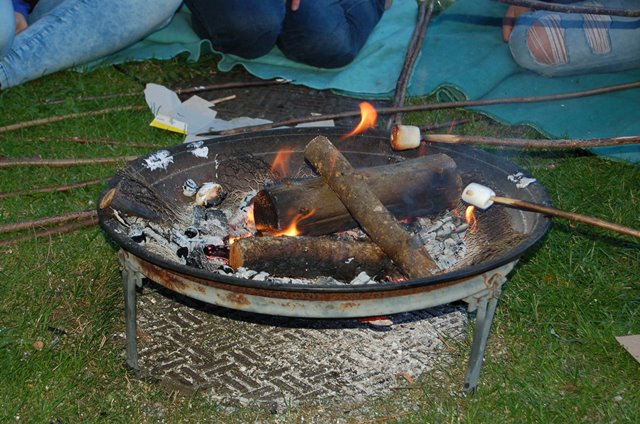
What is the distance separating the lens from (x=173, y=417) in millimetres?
2707

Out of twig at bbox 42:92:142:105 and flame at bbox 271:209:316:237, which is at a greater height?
flame at bbox 271:209:316:237

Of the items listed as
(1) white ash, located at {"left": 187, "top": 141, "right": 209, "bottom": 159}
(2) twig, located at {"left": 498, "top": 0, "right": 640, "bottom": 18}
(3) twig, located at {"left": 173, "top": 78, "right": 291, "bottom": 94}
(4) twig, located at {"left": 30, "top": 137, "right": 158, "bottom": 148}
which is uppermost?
(2) twig, located at {"left": 498, "top": 0, "right": 640, "bottom": 18}

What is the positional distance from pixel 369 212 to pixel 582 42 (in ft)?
9.59

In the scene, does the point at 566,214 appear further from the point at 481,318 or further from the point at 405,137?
the point at 405,137

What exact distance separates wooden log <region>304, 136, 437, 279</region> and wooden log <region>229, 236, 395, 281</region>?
6cm

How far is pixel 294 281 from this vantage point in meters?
2.71

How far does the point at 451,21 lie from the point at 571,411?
369 cm

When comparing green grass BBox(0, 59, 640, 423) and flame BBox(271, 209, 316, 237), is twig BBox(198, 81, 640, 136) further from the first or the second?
flame BBox(271, 209, 316, 237)

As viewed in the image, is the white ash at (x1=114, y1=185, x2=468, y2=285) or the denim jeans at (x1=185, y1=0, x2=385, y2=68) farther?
the denim jeans at (x1=185, y1=0, x2=385, y2=68)

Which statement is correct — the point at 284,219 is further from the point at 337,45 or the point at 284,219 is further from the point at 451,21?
the point at 451,21

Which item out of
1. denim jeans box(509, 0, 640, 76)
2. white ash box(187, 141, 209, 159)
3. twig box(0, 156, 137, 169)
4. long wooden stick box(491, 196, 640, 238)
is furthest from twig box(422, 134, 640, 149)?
denim jeans box(509, 0, 640, 76)

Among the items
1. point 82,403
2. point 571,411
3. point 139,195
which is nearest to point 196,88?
point 139,195

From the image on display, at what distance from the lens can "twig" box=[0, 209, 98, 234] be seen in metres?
3.61

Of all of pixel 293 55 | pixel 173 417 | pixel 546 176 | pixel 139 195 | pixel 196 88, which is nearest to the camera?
pixel 173 417
